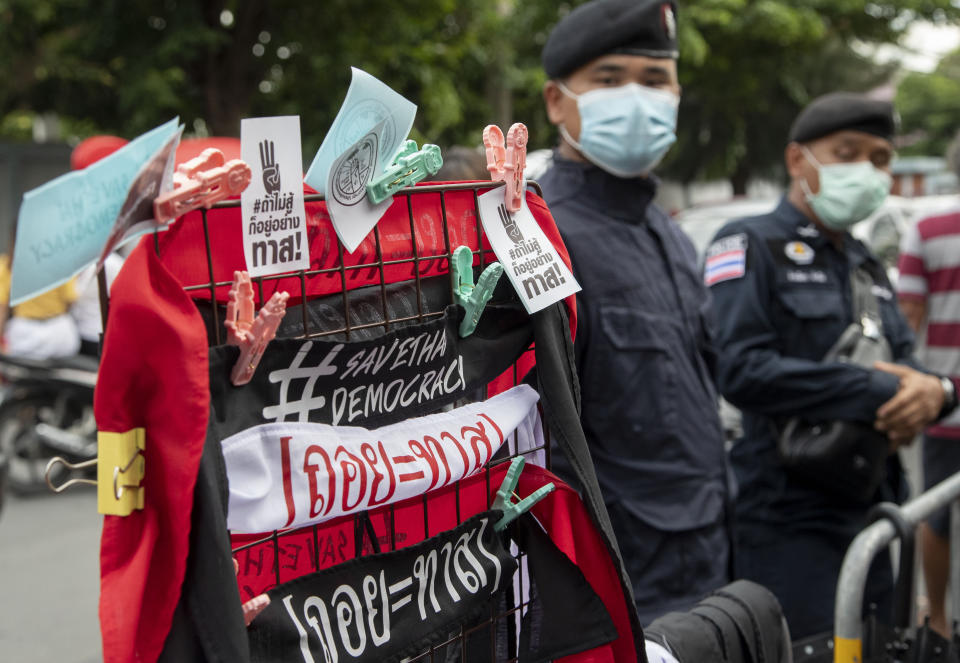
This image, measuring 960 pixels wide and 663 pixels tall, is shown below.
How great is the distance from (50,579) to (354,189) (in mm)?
4423

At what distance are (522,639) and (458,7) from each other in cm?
1240

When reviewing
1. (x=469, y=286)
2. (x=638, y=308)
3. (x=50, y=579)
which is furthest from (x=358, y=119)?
(x=50, y=579)

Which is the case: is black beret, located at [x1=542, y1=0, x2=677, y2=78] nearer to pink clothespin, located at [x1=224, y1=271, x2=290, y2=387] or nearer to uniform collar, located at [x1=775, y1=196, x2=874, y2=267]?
uniform collar, located at [x1=775, y1=196, x2=874, y2=267]

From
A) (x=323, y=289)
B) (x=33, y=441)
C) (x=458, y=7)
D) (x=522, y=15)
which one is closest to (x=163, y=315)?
(x=323, y=289)

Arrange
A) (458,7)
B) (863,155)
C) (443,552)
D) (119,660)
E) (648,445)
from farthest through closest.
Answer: (458,7) < (863,155) < (648,445) < (443,552) < (119,660)

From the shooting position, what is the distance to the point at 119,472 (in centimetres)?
96

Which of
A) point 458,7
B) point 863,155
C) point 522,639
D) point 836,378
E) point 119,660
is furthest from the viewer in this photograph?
point 458,7

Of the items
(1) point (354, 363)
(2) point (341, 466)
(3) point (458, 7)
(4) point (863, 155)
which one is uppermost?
(3) point (458, 7)

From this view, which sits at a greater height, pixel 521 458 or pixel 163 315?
pixel 163 315

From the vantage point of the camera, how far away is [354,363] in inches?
47.2

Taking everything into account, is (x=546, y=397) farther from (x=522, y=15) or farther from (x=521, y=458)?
(x=522, y=15)

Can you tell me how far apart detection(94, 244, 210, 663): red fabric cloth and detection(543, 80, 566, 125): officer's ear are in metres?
1.66

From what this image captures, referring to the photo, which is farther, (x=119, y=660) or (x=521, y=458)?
(x=521, y=458)

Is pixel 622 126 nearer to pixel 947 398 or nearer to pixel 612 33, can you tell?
pixel 612 33
